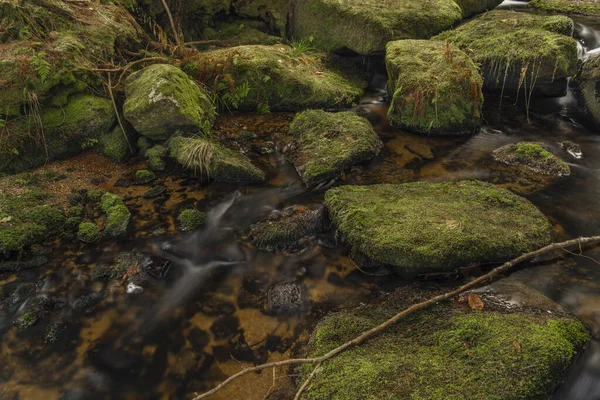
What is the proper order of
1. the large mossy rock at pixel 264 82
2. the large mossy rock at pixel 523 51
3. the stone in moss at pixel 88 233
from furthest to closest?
1. the large mossy rock at pixel 264 82
2. the large mossy rock at pixel 523 51
3. the stone in moss at pixel 88 233

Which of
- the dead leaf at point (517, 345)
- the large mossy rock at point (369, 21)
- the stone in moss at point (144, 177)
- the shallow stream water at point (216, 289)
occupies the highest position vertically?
the large mossy rock at point (369, 21)

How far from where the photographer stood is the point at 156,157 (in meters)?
7.12

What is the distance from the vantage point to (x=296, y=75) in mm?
9141

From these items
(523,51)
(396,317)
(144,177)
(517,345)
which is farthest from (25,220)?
(523,51)

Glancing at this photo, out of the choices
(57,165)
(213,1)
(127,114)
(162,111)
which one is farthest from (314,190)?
(213,1)

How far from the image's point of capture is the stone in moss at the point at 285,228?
5.46 metres

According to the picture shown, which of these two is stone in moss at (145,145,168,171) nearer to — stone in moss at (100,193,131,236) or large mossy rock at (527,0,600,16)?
stone in moss at (100,193,131,236)

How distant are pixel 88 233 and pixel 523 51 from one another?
9.71 m

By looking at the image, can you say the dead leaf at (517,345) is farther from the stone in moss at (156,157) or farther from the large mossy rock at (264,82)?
the large mossy rock at (264,82)

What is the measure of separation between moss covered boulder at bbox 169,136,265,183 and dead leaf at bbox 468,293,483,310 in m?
3.99

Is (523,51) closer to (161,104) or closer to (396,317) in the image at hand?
(396,317)

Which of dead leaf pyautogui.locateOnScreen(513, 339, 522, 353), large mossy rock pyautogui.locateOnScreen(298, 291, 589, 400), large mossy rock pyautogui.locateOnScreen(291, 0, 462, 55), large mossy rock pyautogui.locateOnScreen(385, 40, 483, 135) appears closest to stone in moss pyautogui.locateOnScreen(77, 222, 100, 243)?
large mossy rock pyautogui.locateOnScreen(298, 291, 589, 400)

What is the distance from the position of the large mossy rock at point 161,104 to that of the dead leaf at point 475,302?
565 centimetres

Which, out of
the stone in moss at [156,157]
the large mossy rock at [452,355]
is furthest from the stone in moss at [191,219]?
the large mossy rock at [452,355]
